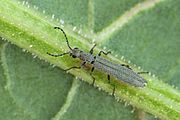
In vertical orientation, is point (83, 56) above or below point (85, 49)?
below

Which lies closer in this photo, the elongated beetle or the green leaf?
Answer: the green leaf

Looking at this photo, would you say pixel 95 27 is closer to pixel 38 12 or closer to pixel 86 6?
pixel 86 6

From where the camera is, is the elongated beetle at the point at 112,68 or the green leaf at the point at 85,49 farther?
the elongated beetle at the point at 112,68

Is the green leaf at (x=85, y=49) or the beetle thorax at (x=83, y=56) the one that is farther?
the beetle thorax at (x=83, y=56)

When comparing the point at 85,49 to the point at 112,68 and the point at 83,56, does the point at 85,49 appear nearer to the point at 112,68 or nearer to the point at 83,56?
the point at 83,56

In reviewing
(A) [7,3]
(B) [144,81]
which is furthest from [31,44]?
(B) [144,81]

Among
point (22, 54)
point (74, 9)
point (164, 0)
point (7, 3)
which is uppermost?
point (164, 0)

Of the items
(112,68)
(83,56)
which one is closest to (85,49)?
(83,56)

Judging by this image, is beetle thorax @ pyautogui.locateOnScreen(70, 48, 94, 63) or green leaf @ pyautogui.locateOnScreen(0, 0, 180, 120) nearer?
green leaf @ pyautogui.locateOnScreen(0, 0, 180, 120)
